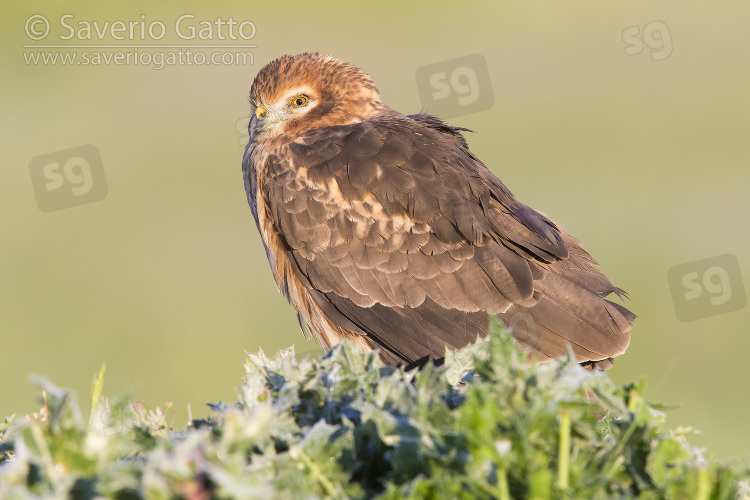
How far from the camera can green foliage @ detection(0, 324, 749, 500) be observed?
2.05 m

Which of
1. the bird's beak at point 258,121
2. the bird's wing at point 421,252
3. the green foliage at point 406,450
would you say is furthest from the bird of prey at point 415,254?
the green foliage at point 406,450

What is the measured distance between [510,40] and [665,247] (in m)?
10.7

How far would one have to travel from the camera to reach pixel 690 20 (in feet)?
82.3

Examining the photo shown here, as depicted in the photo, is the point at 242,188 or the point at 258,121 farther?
the point at 242,188

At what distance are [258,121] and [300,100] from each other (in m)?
0.36

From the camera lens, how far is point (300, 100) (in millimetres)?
6758

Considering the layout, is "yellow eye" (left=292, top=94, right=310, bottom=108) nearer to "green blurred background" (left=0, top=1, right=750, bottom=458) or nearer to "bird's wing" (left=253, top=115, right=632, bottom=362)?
"bird's wing" (left=253, top=115, right=632, bottom=362)

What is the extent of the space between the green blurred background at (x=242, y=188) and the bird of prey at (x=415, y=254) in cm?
293

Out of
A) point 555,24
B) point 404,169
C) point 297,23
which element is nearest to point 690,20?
point 555,24

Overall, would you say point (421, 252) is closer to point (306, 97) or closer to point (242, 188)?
point (306, 97)

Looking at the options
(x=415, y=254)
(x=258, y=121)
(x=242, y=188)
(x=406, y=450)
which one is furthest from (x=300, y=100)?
(x=242, y=188)

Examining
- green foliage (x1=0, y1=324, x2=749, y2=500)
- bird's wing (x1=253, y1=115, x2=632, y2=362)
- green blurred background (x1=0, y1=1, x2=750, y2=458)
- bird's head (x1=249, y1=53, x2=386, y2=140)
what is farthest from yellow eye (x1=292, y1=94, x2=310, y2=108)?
green foliage (x1=0, y1=324, x2=749, y2=500)

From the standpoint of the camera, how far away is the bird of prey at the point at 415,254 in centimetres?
550

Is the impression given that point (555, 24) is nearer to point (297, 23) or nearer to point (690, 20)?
point (690, 20)
